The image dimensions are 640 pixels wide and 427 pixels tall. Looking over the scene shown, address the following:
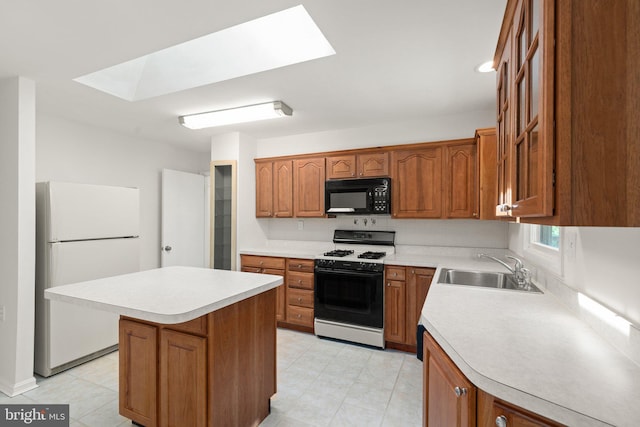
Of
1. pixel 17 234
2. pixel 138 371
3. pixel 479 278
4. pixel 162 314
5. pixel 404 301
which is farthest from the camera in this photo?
pixel 404 301

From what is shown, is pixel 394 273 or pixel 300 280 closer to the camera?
pixel 394 273

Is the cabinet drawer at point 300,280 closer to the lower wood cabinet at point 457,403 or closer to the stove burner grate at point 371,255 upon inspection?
the stove burner grate at point 371,255

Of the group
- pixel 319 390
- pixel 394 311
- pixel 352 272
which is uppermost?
pixel 352 272

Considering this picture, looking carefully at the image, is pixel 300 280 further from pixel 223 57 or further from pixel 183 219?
pixel 223 57

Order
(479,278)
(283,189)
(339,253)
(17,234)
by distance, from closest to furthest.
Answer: (17,234) < (479,278) < (339,253) < (283,189)

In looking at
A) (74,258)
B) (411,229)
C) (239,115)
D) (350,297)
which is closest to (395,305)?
(350,297)

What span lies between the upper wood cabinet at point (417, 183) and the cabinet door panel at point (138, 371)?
251 cm

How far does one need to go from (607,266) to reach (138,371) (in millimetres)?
2382

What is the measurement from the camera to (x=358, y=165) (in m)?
3.51

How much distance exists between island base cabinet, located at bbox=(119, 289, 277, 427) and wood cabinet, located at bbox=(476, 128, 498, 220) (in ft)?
6.83

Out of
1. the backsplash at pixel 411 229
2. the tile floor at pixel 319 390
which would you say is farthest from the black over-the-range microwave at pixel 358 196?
the tile floor at pixel 319 390

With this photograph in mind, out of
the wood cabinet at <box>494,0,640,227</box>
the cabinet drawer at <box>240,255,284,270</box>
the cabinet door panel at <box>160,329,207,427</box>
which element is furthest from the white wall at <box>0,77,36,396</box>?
the wood cabinet at <box>494,0,640,227</box>

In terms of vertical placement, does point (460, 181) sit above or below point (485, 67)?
below

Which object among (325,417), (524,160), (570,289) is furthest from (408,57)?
(325,417)
